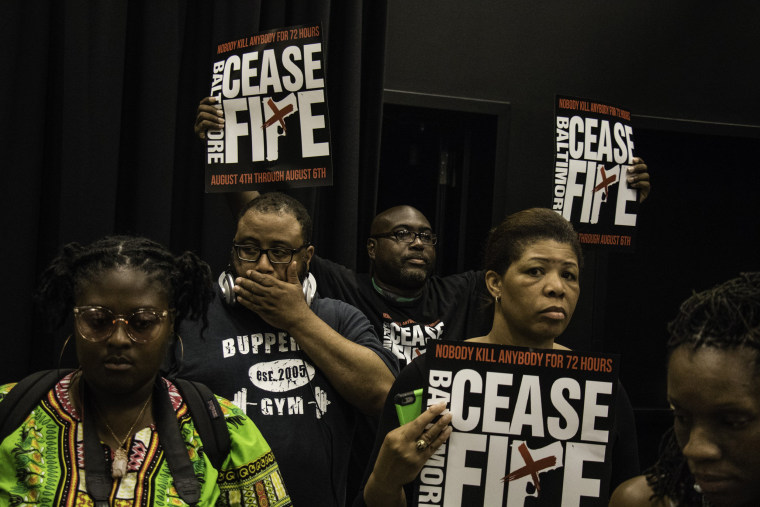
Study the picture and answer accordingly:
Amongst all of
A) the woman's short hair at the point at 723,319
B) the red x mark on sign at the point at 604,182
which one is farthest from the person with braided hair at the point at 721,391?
the red x mark on sign at the point at 604,182

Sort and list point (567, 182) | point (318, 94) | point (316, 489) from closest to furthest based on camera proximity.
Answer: point (316, 489) < point (318, 94) < point (567, 182)

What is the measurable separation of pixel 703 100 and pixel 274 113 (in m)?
2.94

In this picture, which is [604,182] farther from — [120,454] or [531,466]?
[120,454]

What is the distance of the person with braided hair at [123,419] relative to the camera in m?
1.70

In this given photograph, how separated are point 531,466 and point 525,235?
62 cm

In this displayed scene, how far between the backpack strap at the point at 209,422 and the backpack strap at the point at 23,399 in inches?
11.1

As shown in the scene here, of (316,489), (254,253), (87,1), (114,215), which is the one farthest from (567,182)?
(87,1)

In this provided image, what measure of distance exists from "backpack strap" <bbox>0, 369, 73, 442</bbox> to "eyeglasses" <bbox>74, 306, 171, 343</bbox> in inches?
6.0

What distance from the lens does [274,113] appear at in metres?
2.92

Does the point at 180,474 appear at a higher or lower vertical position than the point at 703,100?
lower

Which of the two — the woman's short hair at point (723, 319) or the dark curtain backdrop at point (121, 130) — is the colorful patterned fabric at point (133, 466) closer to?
the woman's short hair at point (723, 319)

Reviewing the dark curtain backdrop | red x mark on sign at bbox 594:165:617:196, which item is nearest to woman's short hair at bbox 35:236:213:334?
the dark curtain backdrop

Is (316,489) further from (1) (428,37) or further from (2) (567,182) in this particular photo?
(1) (428,37)

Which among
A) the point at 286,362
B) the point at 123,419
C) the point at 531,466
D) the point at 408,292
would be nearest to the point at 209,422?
the point at 123,419
